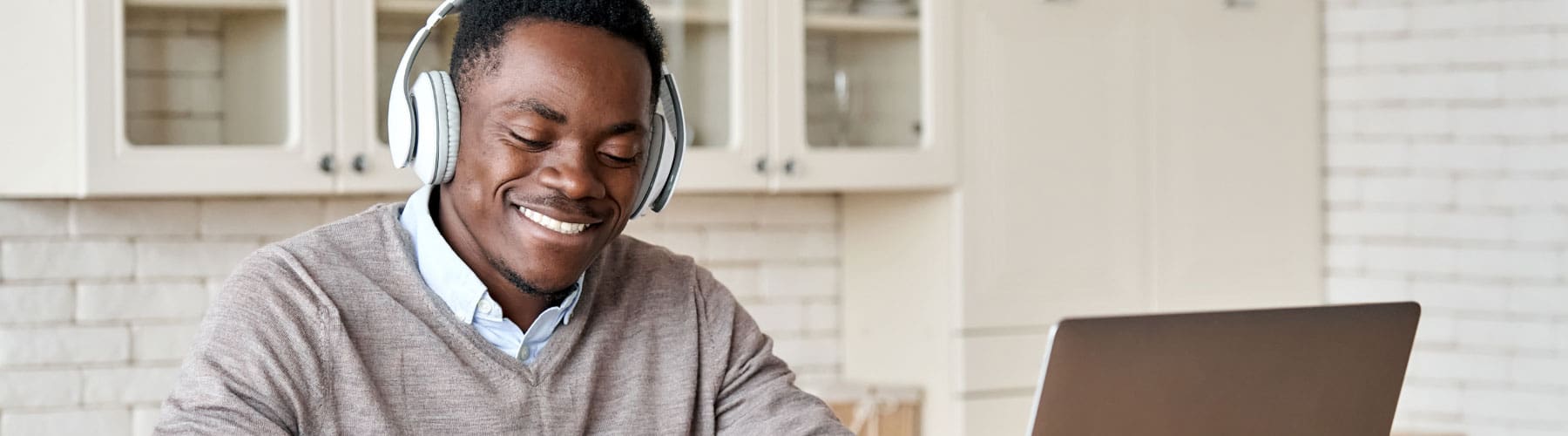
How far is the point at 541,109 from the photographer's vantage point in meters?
1.51

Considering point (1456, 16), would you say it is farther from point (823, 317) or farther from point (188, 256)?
point (188, 256)

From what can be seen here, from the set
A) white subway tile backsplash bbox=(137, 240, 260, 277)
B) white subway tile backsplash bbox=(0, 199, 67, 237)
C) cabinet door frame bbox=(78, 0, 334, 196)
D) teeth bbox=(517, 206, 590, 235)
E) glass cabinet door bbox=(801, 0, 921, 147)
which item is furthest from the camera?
glass cabinet door bbox=(801, 0, 921, 147)

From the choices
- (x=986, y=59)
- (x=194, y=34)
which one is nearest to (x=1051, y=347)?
(x=194, y=34)

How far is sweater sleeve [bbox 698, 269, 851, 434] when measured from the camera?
1.70 m

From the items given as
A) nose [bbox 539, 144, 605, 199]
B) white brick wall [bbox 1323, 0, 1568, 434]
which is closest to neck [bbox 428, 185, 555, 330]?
nose [bbox 539, 144, 605, 199]

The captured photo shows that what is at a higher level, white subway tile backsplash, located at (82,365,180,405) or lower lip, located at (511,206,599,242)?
lower lip, located at (511,206,599,242)

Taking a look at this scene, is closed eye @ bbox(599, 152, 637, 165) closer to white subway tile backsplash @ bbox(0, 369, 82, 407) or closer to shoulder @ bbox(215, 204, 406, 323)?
shoulder @ bbox(215, 204, 406, 323)

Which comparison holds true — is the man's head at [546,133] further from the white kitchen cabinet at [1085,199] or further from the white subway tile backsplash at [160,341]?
the white kitchen cabinet at [1085,199]

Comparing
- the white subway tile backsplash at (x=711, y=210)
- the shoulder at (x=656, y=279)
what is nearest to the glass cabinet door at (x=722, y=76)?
the white subway tile backsplash at (x=711, y=210)

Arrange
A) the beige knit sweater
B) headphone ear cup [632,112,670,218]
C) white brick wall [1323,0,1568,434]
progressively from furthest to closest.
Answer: white brick wall [1323,0,1568,434]
headphone ear cup [632,112,670,218]
the beige knit sweater

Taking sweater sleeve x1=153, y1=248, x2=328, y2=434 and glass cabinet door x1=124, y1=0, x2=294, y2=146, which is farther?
glass cabinet door x1=124, y1=0, x2=294, y2=146

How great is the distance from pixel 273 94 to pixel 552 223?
1.13 m

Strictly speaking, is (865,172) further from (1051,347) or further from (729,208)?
(1051,347)

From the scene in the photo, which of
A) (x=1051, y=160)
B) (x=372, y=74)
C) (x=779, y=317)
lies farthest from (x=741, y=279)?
(x=372, y=74)
